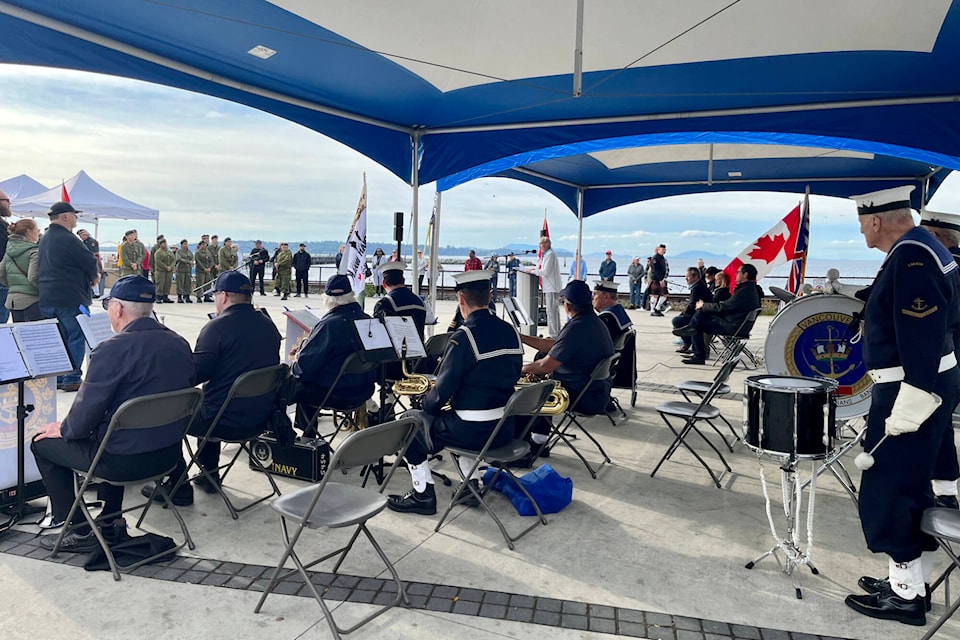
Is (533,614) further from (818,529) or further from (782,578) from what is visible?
(818,529)

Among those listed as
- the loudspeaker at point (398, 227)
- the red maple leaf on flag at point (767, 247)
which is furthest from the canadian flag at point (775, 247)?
the loudspeaker at point (398, 227)

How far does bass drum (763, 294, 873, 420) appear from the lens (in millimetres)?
3766

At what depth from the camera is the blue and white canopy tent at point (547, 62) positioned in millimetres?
4520

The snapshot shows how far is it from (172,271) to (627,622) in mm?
16017

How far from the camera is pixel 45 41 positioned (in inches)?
169

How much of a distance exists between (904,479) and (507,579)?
70.4 inches

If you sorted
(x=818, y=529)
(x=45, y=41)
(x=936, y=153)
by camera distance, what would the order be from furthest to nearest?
(x=936, y=153), (x=45, y=41), (x=818, y=529)

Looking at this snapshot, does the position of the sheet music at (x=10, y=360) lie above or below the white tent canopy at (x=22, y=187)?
below

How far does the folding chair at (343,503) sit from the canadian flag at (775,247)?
8.22 meters

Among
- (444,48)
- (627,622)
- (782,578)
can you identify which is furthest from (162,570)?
(444,48)

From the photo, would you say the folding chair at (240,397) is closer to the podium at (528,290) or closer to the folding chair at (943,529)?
the folding chair at (943,529)

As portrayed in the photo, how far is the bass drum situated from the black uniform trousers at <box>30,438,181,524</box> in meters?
3.45

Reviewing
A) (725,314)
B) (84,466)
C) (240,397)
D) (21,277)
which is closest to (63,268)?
(21,277)

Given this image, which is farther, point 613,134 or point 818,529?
point 613,134
